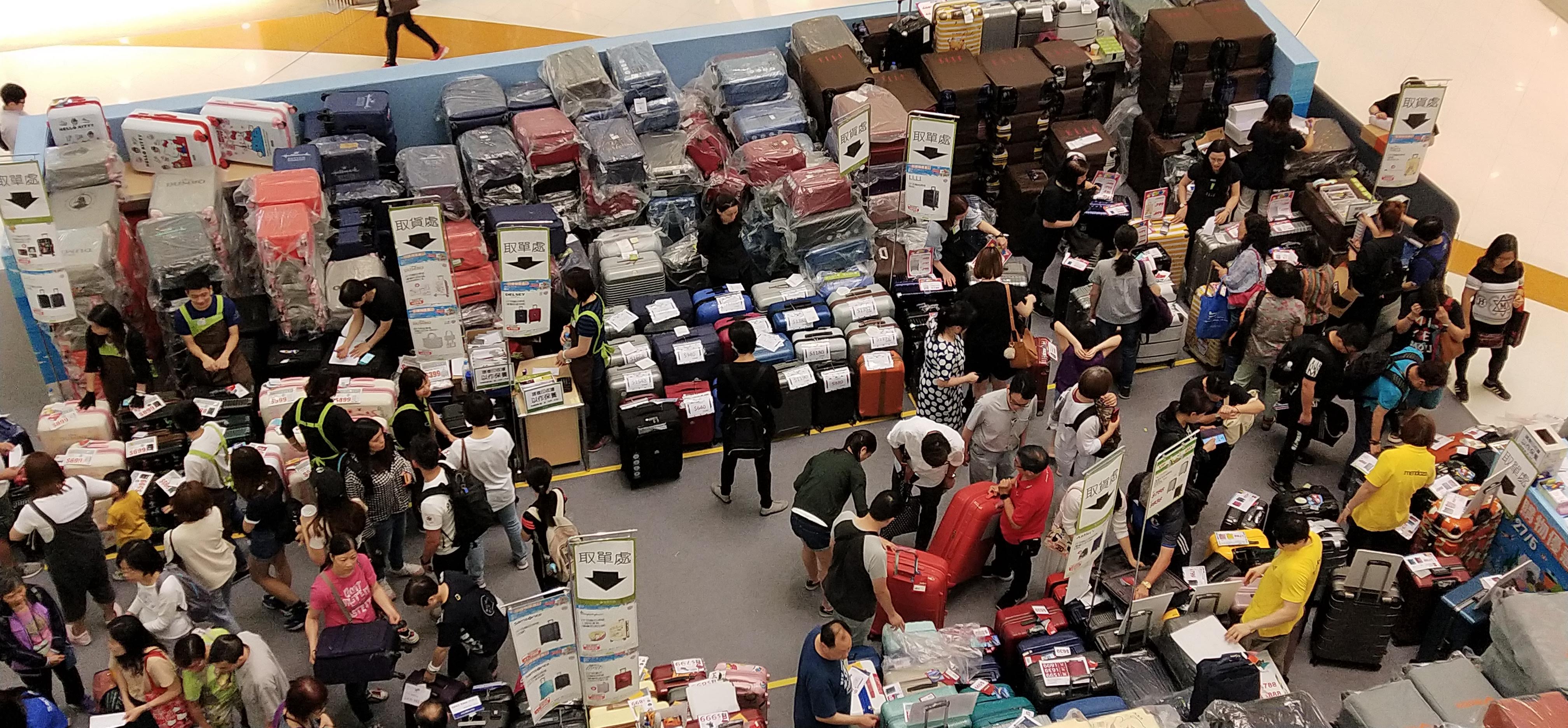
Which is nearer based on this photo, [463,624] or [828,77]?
[463,624]

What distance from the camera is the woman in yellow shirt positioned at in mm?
7707

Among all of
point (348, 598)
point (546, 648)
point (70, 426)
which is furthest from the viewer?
point (70, 426)

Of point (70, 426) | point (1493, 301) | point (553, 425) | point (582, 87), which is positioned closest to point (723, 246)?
point (553, 425)

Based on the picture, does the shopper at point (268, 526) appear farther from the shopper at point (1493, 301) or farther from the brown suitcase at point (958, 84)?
the shopper at point (1493, 301)

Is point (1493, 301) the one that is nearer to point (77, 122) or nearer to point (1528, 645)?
point (1528, 645)

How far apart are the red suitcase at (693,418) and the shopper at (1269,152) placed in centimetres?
469

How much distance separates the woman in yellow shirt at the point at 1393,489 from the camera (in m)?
7.71

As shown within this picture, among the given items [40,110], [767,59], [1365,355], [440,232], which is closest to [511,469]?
[440,232]

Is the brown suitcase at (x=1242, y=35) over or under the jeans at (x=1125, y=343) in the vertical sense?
over

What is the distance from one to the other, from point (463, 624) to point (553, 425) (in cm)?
237

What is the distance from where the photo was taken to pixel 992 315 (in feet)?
29.7

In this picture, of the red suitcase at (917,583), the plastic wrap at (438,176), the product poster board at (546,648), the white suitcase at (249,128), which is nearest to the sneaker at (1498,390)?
the red suitcase at (917,583)

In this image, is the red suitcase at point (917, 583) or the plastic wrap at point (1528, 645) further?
the red suitcase at point (917, 583)

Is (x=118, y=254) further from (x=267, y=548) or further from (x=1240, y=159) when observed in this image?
(x=1240, y=159)
